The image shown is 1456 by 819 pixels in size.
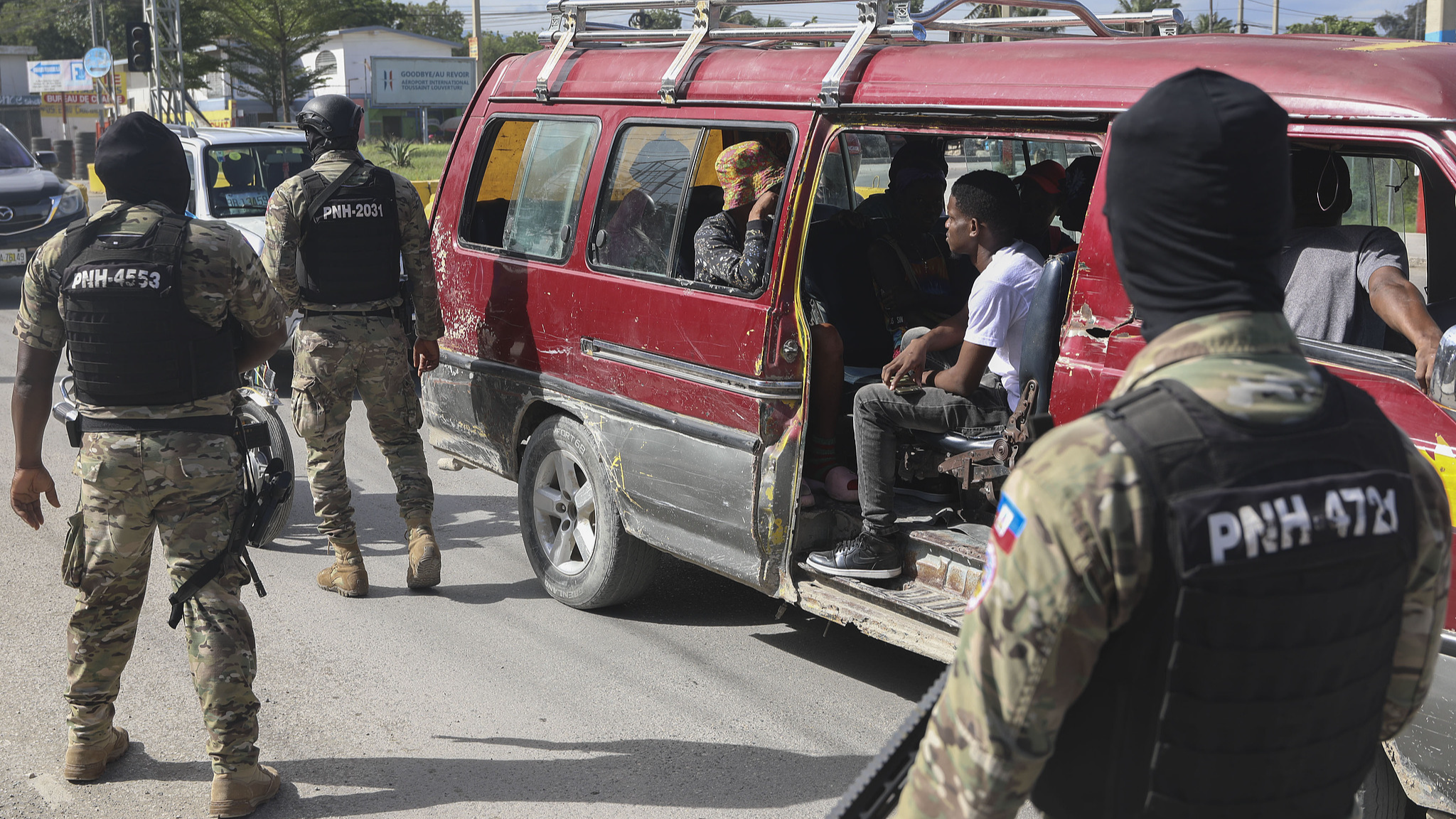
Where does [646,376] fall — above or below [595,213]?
below

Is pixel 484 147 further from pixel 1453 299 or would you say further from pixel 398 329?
pixel 1453 299

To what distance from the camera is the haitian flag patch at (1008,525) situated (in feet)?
4.83

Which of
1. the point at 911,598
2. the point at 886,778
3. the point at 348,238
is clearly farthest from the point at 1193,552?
the point at 348,238

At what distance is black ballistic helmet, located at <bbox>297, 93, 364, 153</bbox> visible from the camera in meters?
5.15

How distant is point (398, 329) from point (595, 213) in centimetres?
121

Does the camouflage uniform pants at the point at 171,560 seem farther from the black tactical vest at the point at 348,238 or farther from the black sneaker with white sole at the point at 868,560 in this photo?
the black sneaker with white sole at the point at 868,560

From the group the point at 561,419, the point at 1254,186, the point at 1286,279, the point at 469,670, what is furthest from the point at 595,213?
the point at 1254,186

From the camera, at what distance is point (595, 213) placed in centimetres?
472

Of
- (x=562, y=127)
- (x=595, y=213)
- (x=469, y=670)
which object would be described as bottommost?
(x=469, y=670)

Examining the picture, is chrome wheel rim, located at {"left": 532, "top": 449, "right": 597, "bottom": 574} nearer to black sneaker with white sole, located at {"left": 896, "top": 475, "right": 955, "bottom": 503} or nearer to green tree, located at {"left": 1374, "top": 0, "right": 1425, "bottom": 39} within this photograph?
black sneaker with white sole, located at {"left": 896, "top": 475, "right": 955, "bottom": 503}

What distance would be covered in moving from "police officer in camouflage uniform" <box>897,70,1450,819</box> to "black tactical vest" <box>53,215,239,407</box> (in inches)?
106

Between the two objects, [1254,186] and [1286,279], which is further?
[1286,279]

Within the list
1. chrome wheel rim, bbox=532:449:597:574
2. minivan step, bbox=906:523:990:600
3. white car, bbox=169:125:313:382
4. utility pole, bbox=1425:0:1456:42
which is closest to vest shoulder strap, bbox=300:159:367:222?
chrome wheel rim, bbox=532:449:597:574

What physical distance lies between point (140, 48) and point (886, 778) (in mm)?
23315
